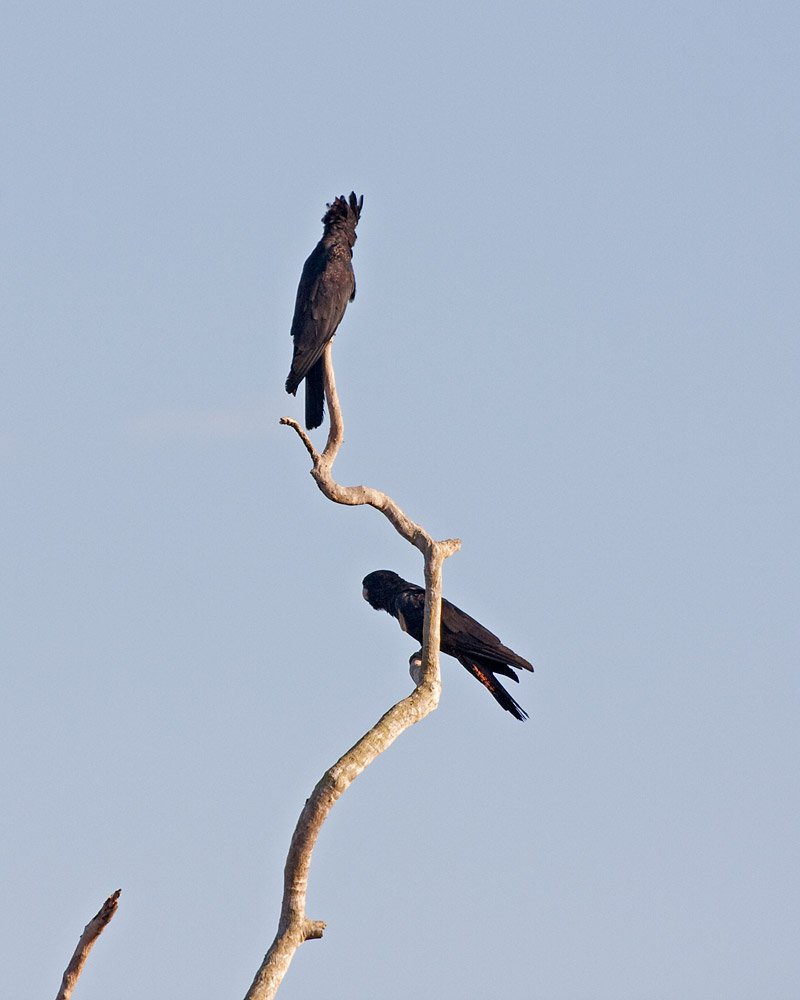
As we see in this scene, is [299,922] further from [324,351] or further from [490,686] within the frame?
[324,351]

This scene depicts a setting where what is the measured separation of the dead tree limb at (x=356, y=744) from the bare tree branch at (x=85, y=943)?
2.95 feet

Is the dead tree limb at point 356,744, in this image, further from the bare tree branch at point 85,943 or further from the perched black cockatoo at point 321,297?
the perched black cockatoo at point 321,297

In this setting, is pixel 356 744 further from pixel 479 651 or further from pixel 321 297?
pixel 321 297

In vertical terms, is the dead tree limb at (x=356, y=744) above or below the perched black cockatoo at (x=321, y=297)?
below

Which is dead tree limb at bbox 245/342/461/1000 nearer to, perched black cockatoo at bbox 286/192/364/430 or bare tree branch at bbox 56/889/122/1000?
bare tree branch at bbox 56/889/122/1000

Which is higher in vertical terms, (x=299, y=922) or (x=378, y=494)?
(x=378, y=494)

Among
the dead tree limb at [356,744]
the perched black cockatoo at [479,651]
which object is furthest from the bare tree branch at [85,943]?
the perched black cockatoo at [479,651]

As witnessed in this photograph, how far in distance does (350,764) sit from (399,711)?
1.63ft

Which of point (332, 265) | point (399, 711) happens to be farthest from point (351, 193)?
point (399, 711)

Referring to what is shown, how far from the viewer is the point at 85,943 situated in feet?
25.2

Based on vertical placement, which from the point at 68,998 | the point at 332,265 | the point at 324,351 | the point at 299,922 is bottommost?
the point at 68,998

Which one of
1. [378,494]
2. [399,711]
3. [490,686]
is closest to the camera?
[399,711]

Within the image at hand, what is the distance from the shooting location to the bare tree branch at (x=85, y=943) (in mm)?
7461

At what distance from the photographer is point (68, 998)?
7.89 m
